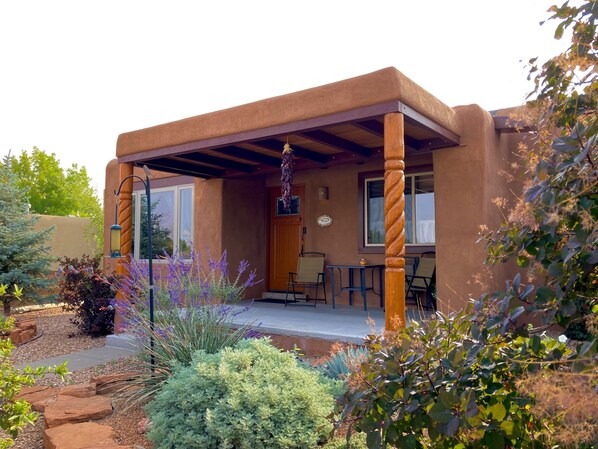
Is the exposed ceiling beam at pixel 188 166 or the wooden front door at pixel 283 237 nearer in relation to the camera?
the exposed ceiling beam at pixel 188 166

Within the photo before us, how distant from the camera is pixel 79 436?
3.14 metres

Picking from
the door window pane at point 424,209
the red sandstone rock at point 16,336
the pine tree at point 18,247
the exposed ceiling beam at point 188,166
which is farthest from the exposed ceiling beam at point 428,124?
the pine tree at point 18,247

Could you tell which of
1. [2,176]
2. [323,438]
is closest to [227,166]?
[323,438]

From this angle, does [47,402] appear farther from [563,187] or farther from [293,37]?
[293,37]

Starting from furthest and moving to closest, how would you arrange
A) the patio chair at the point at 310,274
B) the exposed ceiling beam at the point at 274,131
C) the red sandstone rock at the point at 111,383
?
1. the patio chair at the point at 310,274
2. the exposed ceiling beam at the point at 274,131
3. the red sandstone rock at the point at 111,383

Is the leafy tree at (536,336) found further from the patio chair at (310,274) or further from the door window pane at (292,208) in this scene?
the door window pane at (292,208)

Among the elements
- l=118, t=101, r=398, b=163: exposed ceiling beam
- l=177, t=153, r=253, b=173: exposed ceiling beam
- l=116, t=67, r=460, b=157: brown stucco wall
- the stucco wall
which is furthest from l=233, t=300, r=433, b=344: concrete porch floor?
the stucco wall

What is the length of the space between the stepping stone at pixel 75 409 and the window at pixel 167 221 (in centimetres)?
589

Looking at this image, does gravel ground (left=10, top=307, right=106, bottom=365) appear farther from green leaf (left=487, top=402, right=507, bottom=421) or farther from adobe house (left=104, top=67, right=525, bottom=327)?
green leaf (left=487, top=402, right=507, bottom=421)

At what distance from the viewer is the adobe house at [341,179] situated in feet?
15.8

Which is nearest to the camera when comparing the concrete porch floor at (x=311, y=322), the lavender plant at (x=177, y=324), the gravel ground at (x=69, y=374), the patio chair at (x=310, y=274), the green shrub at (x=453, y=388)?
the green shrub at (x=453, y=388)

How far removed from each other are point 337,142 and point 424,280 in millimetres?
2437

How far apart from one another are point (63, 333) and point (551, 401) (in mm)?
8268

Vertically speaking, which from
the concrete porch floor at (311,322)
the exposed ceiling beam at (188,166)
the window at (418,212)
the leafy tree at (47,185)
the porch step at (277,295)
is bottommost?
the concrete porch floor at (311,322)
